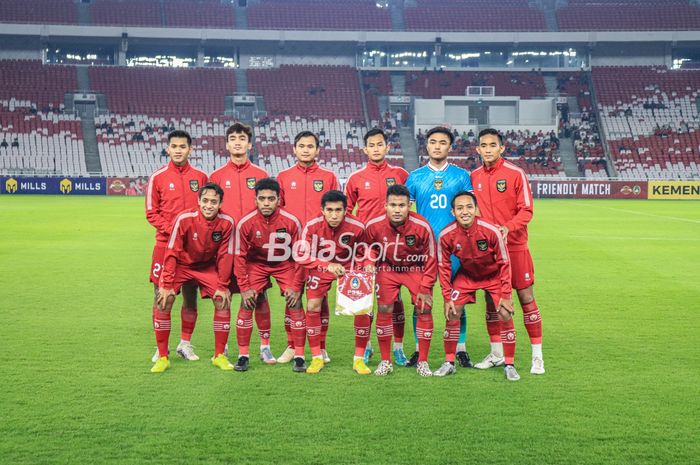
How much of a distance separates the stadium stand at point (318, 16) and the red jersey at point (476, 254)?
48.2m

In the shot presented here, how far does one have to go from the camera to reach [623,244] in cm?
1706

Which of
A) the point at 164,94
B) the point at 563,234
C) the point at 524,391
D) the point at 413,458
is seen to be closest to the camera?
the point at 413,458

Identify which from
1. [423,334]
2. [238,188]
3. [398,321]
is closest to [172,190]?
[238,188]

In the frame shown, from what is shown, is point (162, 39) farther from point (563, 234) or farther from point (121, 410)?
point (121, 410)

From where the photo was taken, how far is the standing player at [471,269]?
616 cm

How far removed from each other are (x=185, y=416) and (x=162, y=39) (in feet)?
160

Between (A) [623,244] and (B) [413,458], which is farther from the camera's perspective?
(A) [623,244]

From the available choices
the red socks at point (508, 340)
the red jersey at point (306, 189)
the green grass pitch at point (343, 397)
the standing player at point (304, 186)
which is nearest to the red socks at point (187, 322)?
the green grass pitch at point (343, 397)

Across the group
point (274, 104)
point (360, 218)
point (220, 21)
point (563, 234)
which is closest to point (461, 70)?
point (274, 104)

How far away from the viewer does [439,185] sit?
267 inches

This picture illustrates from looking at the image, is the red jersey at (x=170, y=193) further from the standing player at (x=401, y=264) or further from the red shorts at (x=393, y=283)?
the red shorts at (x=393, y=283)

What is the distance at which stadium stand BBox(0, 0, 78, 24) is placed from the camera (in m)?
49.7

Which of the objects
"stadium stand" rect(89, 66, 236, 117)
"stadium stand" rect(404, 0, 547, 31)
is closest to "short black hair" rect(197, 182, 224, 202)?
"stadium stand" rect(89, 66, 236, 117)

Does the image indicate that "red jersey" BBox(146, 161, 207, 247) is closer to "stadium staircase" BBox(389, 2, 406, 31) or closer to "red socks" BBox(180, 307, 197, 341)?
"red socks" BBox(180, 307, 197, 341)
